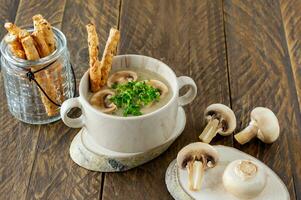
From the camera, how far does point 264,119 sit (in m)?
1.24

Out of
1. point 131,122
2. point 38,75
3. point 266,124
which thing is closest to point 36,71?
point 38,75

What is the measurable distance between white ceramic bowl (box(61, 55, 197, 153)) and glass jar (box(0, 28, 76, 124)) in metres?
0.09

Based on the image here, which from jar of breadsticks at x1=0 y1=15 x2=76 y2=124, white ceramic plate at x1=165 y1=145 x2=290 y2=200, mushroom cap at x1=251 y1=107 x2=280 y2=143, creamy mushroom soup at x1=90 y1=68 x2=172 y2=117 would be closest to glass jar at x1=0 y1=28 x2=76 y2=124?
jar of breadsticks at x1=0 y1=15 x2=76 y2=124

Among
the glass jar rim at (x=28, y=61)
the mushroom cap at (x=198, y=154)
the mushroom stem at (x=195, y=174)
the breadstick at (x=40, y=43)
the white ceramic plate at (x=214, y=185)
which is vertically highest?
the breadstick at (x=40, y=43)

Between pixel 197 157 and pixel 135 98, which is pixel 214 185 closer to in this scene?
pixel 197 157

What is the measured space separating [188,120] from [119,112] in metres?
0.19

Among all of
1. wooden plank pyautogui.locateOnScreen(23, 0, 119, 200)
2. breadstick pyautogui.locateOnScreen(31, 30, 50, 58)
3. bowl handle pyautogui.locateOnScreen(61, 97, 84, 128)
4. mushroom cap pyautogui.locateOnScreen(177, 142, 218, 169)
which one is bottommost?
wooden plank pyautogui.locateOnScreen(23, 0, 119, 200)

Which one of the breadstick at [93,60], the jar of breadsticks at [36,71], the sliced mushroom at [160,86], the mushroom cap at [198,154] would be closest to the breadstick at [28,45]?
the jar of breadsticks at [36,71]

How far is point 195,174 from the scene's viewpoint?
45.4 inches

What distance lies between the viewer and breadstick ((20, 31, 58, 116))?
1195mm

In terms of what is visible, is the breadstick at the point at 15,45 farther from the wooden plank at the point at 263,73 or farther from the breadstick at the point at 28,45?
the wooden plank at the point at 263,73

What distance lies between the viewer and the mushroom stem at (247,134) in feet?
4.14

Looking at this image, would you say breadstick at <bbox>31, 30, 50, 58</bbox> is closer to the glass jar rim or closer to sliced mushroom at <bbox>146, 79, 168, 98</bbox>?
the glass jar rim

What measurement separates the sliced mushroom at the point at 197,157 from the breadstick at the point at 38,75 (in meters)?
0.30
